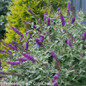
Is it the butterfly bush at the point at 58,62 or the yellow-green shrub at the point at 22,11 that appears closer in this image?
the butterfly bush at the point at 58,62

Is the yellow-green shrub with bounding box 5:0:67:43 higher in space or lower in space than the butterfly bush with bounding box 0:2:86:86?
higher

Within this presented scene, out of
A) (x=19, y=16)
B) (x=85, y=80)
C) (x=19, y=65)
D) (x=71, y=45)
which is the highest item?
(x=19, y=16)

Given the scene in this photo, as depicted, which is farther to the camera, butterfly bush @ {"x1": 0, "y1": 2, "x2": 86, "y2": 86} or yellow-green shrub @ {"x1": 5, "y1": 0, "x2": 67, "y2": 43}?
yellow-green shrub @ {"x1": 5, "y1": 0, "x2": 67, "y2": 43}

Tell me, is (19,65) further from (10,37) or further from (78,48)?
(10,37)

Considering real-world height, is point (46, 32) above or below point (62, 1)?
below

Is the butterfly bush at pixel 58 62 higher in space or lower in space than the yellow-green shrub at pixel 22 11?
lower

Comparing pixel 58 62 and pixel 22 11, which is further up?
pixel 22 11

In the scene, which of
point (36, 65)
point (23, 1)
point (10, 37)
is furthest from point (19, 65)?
point (23, 1)

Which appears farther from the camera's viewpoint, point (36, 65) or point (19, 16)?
point (19, 16)

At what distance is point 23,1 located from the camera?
373 cm

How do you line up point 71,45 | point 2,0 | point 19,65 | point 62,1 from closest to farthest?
1. point 71,45
2. point 19,65
3. point 62,1
4. point 2,0

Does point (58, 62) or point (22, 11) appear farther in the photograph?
point (22, 11)

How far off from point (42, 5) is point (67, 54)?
7.70ft

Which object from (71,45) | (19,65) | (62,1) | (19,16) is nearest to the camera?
(71,45)
